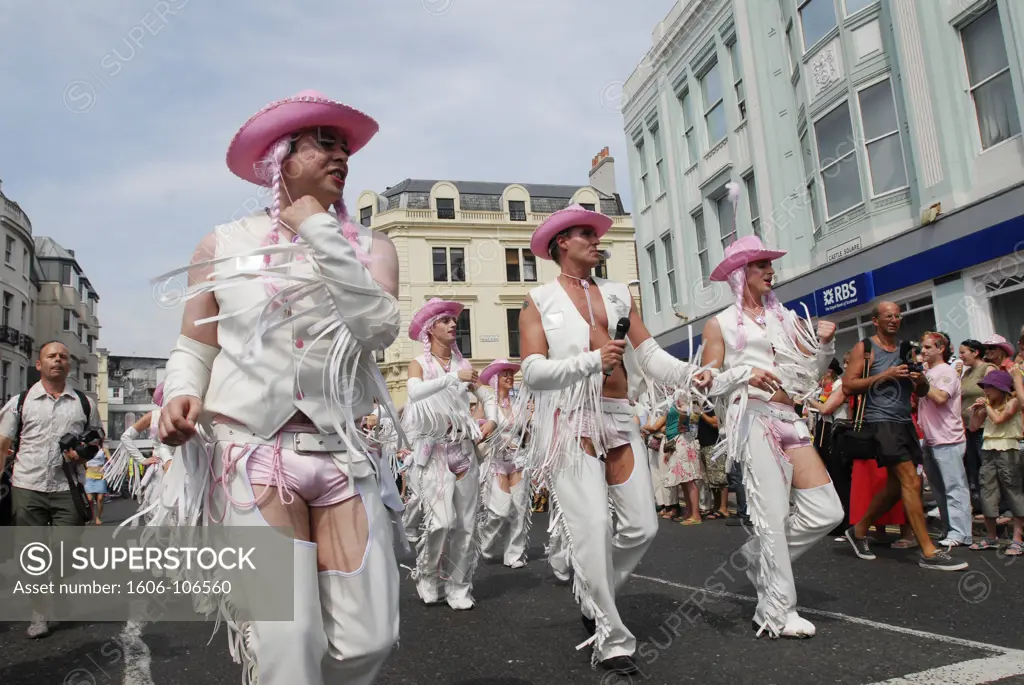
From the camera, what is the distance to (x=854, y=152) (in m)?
14.7

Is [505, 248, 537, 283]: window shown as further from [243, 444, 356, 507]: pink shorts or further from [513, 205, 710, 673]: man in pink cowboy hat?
[243, 444, 356, 507]: pink shorts

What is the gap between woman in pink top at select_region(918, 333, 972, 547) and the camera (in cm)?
702

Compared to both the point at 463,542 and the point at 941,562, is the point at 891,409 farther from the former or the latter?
the point at 463,542

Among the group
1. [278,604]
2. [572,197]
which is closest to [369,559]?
[278,604]

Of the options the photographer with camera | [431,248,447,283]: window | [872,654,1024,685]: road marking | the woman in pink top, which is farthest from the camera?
[431,248,447,283]: window

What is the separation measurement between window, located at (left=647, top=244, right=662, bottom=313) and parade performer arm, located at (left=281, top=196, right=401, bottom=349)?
22146 mm

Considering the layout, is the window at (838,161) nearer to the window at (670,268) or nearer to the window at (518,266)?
the window at (670,268)

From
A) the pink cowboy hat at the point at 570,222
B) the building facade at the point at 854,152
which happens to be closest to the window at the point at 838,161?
the building facade at the point at 854,152

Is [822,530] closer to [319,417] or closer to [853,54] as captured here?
[319,417]

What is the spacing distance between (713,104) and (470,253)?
68.3ft

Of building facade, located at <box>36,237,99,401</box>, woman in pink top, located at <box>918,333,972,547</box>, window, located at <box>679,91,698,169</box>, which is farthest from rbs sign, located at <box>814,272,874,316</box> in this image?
building facade, located at <box>36,237,99,401</box>

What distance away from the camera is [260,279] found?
2393mm

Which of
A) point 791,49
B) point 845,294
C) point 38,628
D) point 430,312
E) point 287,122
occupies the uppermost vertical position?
point 791,49

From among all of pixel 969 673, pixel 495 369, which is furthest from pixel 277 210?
pixel 495 369
